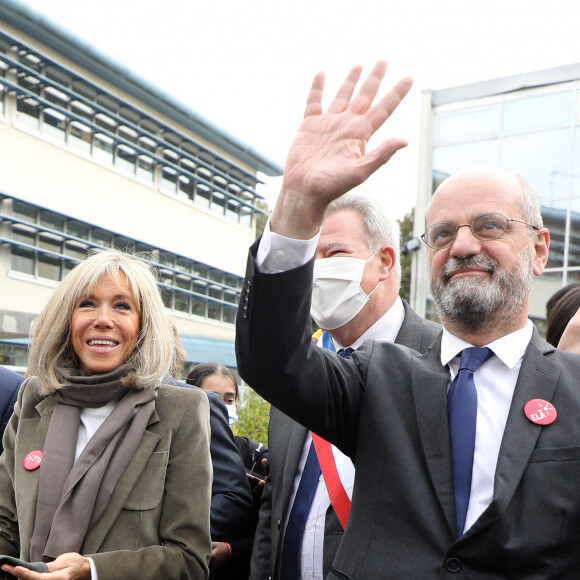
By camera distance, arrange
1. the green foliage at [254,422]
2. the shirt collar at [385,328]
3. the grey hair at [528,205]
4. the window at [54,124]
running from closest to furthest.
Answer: the grey hair at [528,205] < the shirt collar at [385,328] < the green foliage at [254,422] < the window at [54,124]

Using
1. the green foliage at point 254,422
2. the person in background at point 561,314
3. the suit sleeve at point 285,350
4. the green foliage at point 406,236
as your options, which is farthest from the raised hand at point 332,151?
the green foliage at point 406,236

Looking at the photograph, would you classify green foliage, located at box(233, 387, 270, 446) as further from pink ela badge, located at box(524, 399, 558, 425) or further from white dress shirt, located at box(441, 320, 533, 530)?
pink ela badge, located at box(524, 399, 558, 425)

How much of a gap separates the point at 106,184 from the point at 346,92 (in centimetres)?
3063

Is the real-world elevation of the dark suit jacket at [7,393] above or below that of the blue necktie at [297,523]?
above

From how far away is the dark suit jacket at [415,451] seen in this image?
1952mm

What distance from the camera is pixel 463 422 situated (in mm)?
2137

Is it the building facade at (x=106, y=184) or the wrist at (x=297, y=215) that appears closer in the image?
the wrist at (x=297, y=215)

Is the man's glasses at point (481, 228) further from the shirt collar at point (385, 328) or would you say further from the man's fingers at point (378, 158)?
the shirt collar at point (385, 328)

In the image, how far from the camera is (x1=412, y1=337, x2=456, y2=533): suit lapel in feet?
6.70

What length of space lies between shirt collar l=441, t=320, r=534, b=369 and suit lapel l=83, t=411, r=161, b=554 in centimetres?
130

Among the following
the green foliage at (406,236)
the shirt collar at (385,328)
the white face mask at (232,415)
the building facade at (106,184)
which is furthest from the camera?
the green foliage at (406,236)

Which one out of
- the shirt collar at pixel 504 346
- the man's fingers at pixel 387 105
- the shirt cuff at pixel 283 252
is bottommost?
the shirt collar at pixel 504 346

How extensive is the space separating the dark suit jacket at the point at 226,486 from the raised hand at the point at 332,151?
1.66 m

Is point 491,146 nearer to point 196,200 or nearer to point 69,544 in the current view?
point 69,544
